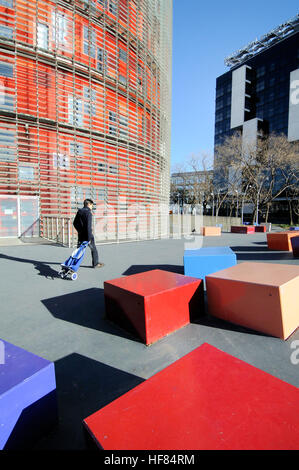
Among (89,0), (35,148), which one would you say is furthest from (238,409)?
(89,0)

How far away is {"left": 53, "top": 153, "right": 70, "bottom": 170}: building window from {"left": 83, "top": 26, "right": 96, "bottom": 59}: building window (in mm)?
6383

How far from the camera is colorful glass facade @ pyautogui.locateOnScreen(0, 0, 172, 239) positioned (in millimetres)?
13312

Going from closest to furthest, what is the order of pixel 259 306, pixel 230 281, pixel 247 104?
1. pixel 259 306
2. pixel 230 281
3. pixel 247 104

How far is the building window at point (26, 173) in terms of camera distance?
13656mm

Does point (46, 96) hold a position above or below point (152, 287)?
above

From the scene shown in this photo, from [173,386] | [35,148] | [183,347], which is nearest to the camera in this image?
[173,386]

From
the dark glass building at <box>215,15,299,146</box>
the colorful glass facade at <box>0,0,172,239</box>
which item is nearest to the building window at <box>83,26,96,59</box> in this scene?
the colorful glass facade at <box>0,0,172,239</box>

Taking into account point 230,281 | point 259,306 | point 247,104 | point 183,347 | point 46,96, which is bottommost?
point 183,347

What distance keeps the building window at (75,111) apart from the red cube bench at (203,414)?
15.9 meters

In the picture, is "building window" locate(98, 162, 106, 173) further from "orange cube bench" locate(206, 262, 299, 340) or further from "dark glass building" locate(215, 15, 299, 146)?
"dark glass building" locate(215, 15, 299, 146)

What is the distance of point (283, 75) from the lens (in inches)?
2534

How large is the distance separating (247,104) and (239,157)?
49.4 m

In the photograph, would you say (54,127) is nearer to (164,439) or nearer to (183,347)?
(183,347)

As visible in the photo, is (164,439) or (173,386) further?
(173,386)
